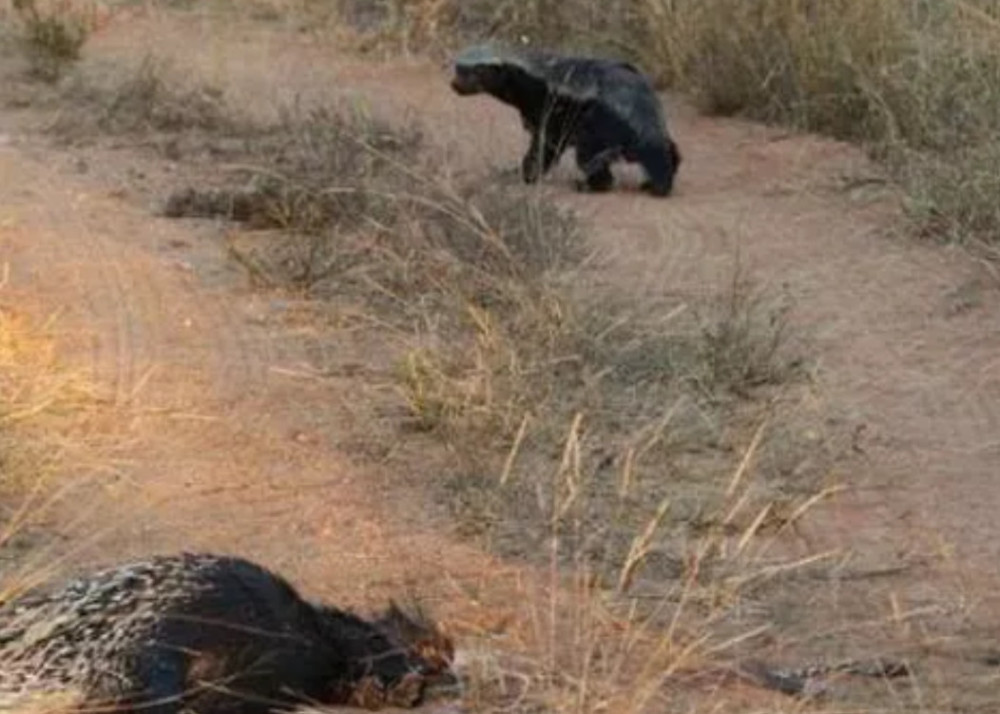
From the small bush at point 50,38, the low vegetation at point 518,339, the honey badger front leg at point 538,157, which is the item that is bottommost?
the small bush at point 50,38

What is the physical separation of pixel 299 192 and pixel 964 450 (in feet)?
8.99

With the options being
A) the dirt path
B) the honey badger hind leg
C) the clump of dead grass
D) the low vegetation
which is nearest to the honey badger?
the honey badger hind leg

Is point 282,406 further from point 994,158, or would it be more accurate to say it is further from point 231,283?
point 994,158

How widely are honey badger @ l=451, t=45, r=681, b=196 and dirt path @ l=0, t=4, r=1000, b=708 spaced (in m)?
0.14

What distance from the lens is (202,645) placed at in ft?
13.0

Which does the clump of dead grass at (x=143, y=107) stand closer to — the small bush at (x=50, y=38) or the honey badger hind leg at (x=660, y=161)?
the small bush at (x=50, y=38)

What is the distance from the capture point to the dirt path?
17.3 feet

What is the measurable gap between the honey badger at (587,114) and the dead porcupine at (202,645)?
16.3 ft

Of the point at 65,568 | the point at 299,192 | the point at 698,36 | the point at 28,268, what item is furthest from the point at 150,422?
the point at 698,36

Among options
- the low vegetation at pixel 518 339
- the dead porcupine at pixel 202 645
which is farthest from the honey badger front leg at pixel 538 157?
the dead porcupine at pixel 202 645

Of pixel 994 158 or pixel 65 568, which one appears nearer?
pixel 65 568

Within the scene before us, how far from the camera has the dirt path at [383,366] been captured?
5270mm

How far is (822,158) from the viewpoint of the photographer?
960 cm

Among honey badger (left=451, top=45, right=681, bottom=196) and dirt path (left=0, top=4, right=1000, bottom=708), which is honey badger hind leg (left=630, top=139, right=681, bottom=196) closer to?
honey badger (left=451, top=45, right=681, bottom=196)
